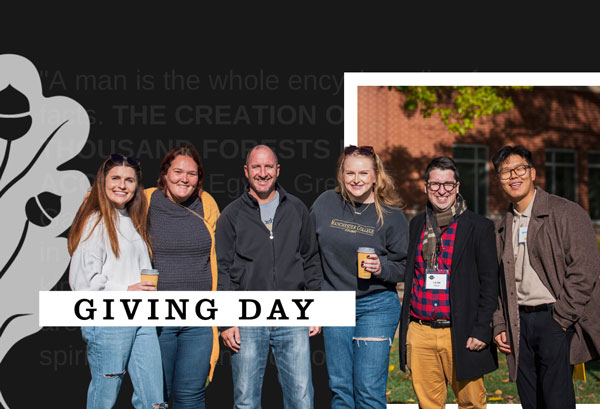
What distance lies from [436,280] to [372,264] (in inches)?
18.5

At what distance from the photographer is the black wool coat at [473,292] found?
408cm

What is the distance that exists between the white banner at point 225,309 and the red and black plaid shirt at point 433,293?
45 centimetres

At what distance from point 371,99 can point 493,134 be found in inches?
175

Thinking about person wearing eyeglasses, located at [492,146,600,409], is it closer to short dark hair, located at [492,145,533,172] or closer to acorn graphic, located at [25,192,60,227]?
short dark hair, located at [492,145,533,172]

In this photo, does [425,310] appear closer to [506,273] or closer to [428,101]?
[506,273]

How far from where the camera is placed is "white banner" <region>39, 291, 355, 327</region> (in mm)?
4055

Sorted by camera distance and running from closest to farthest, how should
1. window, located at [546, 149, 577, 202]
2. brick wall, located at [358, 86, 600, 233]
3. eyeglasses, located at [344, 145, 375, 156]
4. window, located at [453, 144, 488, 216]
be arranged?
eyeglasses, located at [344, 145, 375, 156] → brick wall, located at [358, 86, 600, 233] → window, located at [453, 144, 488, 216] → window, located at [546, 149, 577, 202]

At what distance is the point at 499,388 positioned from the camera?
6.23 metres

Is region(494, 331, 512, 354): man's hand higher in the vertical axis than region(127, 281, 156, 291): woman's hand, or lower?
lower

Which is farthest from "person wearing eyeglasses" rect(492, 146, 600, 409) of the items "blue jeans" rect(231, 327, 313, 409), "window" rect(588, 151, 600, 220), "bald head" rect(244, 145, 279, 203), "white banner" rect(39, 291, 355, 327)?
"window" rect(588, 151, 600, 220)

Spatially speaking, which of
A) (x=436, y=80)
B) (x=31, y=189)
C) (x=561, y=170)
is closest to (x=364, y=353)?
(x=436, y=80)

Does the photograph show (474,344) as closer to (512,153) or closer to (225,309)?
(512,153)

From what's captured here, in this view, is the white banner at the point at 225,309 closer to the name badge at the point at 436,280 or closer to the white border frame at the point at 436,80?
the name badge at the point at 436,280

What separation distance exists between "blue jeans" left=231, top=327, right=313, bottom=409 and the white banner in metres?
0.08
